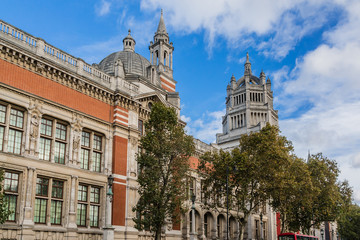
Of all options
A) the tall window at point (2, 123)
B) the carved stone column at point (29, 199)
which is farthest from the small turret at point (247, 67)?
the tall window at point (2, 123)

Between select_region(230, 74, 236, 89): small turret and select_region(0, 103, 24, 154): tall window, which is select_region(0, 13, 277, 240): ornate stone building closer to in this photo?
select_region(0, 103, 24, 154): tall window

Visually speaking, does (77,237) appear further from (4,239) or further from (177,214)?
(177,214)

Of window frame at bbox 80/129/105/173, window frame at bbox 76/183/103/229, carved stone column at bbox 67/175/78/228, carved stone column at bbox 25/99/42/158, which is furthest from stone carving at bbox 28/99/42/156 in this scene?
window frame at bbox 76/183/103/229

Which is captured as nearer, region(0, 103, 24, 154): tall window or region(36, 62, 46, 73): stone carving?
region(0, 103, 24, 154): tall window

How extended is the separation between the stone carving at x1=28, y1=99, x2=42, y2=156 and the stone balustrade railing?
13.8 feet

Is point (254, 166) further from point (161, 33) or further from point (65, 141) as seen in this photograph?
point (161, 33)

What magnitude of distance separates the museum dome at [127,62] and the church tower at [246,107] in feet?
167

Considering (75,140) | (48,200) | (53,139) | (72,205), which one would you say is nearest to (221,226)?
(72,205)

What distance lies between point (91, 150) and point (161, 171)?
22.6ft

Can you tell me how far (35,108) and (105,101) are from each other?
7.93 m

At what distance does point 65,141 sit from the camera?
103ft

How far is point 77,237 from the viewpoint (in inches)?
1193

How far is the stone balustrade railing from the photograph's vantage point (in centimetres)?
2839

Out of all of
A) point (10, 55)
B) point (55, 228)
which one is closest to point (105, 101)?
point (10, 55)
